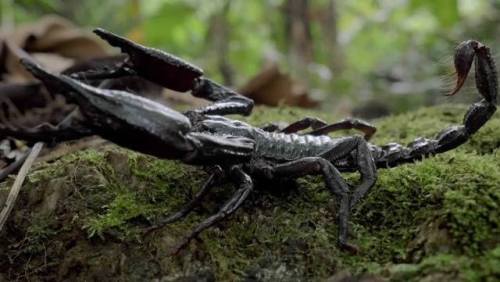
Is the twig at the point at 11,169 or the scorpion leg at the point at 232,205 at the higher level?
the twig at the point at 11,169

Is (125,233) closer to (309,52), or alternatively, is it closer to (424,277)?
(424,277)

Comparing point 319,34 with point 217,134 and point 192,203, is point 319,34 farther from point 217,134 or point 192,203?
point 192,203

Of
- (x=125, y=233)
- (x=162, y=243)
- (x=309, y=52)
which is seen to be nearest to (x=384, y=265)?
A: (x=162, y=243)

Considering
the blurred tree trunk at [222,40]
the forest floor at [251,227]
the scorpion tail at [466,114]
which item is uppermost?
the blurred tree trunk at [222,40]

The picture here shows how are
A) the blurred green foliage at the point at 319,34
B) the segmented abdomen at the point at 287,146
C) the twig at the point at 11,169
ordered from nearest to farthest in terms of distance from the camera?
1. the segmented abdomen at the point at 287,146
2. the twig at the point at 11,169
3. the blurred green foliage at the point at 319,34

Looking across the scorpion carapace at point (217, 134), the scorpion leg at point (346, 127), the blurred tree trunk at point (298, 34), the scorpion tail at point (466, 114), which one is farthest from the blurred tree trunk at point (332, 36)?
the scorpion tail at point (466, 114)

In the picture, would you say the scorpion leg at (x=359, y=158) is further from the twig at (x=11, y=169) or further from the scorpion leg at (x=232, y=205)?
the twig at (x=11, y=169)
